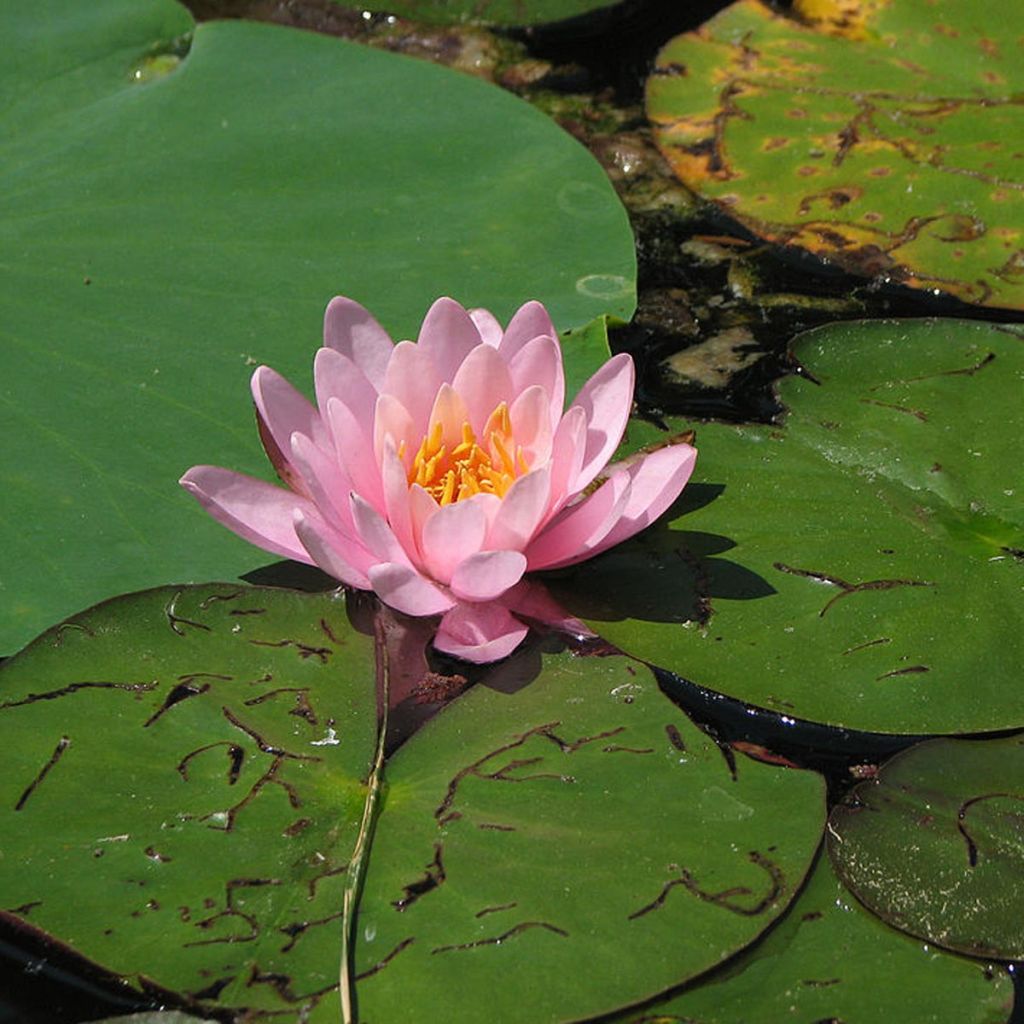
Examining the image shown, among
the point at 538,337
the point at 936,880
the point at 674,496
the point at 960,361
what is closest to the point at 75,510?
the point at 538,337

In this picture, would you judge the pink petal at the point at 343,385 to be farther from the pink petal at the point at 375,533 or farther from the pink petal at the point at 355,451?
the pink petal at the point at 375,533

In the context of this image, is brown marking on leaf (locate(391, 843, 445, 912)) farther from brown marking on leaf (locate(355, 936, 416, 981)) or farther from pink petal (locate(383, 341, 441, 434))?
pink petal (locate(383, 341, 441, 434))

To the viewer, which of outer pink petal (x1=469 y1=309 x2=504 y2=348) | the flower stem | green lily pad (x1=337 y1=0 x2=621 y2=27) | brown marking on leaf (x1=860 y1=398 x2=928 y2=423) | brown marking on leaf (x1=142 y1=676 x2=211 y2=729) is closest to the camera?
the flower stem

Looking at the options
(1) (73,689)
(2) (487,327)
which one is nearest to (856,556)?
(2) (487,327)

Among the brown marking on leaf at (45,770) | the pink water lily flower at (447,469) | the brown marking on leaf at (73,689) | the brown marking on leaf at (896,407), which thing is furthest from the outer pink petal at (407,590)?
the brown marking on leaf at (896,407)

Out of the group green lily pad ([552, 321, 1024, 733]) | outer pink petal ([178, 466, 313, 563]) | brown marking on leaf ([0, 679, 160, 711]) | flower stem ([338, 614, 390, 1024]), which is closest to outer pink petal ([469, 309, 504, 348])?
green lily pad ([552, 321, 1024, 733])

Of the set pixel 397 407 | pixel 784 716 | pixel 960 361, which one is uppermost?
pixel 397 407

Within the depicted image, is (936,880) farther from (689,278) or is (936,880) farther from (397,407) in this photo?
(689,278)
